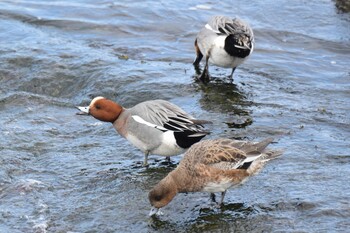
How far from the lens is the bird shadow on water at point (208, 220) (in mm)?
5652

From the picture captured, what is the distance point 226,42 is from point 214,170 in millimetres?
3985

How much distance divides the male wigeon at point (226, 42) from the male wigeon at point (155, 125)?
2576 millimetres

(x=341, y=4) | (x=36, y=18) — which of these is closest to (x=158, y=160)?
(x=36, y=18)

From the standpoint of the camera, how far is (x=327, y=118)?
826cm

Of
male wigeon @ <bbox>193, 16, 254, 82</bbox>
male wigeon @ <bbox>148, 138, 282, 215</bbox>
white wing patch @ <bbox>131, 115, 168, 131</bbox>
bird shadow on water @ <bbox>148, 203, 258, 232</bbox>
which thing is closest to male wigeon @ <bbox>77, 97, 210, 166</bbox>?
white wing patch @ <bbox>131, 115, 168, 131</bbox>

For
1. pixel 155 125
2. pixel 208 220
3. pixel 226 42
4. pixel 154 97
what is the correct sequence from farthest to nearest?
pixel 226 42 < pixel 154 97 < pixel 155 125 < pixel 208 220

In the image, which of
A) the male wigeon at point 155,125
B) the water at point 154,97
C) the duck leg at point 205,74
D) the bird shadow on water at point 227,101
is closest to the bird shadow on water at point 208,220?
the water at point 154,97

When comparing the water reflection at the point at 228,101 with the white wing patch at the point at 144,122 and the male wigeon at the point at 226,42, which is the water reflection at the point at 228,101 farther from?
the white wing patch at the point at 144,122

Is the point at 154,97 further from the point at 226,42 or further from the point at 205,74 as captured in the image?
the point at 226,42

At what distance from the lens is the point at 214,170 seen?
5.83 metres

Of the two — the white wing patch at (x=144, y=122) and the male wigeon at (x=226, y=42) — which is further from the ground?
the male wigeon at (x=226, y=42)

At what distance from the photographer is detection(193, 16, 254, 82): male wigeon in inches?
368

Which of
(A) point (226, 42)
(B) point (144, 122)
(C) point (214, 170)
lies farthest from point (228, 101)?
(C) point (214, 170)

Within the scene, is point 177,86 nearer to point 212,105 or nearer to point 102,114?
point 212,105
